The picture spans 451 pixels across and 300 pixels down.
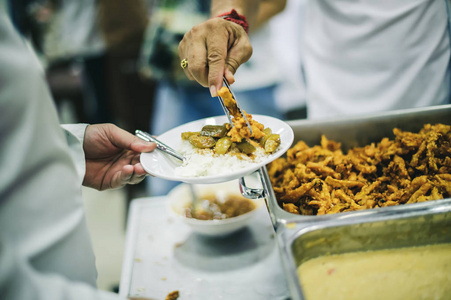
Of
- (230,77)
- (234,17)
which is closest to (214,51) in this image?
(230,77)

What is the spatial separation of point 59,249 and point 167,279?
65 cm

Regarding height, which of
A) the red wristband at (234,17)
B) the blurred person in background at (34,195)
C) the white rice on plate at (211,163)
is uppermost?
the red wristband at (234,17)

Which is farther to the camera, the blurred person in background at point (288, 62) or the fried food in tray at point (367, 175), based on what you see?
the blurred person in background at point (288, 62)

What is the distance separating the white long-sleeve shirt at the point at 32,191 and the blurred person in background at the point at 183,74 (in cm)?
194

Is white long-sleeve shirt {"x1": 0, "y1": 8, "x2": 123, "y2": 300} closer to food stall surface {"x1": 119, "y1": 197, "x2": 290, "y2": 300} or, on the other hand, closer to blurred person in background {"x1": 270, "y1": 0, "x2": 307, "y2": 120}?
food stall surface {"x1": 119, "y1": 197, "x2": 290, "y2": 300}

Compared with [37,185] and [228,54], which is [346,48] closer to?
[228,54]

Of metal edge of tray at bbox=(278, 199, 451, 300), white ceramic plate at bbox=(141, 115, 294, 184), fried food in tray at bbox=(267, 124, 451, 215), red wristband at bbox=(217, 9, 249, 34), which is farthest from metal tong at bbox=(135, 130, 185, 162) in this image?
red wristband at bbox=(217, 9, 249, 34)

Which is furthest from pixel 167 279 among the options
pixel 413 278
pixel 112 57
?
pixel 112 57

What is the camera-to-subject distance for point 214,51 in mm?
1354

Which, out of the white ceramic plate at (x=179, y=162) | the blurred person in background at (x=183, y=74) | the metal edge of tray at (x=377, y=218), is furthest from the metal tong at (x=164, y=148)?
the blurred person in background at (x=183, y=74)

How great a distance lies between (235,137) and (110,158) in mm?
637

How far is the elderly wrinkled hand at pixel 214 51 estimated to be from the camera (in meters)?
1.34

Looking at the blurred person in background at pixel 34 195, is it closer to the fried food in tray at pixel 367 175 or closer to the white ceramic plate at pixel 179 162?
the white ceramic plate at pixel 179 162

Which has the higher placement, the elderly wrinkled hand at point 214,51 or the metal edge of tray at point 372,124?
the elderly wrinkled hand at point 214,51
